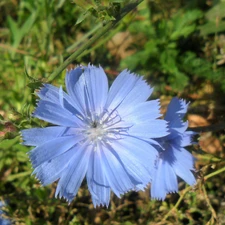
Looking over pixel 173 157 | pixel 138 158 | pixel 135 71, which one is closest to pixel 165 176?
pixel 173 157

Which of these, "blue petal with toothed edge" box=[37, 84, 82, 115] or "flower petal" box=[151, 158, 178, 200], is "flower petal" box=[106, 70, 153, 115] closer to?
"blue petal with toothed edge" box=[37, 84, 82, 115]

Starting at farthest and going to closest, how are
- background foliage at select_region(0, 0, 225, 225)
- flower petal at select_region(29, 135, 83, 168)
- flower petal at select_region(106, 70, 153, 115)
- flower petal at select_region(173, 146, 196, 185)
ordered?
background foliage at select_region(0, 0, 225, 225) → flower petal at select_region(173, 146, 196, 185) → flower petal at select_region(106, 70, 153, 115) → flower petal at select_region(29, 135, 83, 168)

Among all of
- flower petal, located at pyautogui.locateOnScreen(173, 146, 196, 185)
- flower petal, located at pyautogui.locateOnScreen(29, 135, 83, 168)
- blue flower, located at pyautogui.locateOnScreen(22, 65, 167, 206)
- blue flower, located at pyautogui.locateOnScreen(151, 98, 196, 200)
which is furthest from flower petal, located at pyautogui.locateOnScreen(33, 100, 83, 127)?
flower petal, located at pyautogui.locateOnScreen(173, 146, 196, 185)

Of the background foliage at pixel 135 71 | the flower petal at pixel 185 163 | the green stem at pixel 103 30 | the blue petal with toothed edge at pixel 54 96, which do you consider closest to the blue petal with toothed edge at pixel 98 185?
the blue petal with toothed edge at pixel 54 96

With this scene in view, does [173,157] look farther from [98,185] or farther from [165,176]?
[98,185]

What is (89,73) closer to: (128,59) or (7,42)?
(128,59)

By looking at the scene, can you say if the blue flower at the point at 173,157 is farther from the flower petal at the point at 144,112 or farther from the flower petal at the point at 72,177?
the flower petal at the point at 72,177

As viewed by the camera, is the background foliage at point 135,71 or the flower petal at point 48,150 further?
the background foliage at point 135,71
